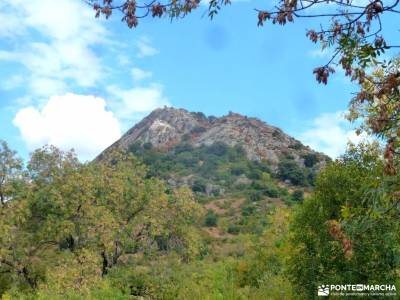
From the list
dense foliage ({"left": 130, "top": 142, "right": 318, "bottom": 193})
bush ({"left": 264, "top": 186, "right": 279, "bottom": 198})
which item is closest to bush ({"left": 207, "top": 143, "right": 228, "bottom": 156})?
dense foliage ({"left": 130, "top": 142, "right": 318, "bottom": 193})

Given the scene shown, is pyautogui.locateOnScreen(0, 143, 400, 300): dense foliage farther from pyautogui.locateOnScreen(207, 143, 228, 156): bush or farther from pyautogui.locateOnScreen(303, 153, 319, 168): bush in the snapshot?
pyautogui.locateOnScreen(207, 143, 228, 156): bush

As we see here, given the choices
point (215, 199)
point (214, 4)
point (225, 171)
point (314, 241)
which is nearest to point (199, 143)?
point (225, 171)

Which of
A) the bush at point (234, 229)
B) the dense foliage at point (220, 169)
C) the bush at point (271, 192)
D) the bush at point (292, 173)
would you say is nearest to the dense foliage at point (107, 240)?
the bush at point (234, 229)

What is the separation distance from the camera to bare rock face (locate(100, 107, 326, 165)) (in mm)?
100625

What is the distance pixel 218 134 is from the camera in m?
110

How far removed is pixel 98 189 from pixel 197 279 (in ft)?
25.4

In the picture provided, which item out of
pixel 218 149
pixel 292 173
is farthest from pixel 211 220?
pixel 218 149

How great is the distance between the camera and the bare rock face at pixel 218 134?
10062cm

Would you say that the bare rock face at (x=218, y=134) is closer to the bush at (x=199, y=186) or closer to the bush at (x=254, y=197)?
the bush at (x=199, y=186)

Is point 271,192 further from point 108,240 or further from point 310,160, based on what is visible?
point 108,240

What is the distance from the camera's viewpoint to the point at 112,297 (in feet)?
67.3

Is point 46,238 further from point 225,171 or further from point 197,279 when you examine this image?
point 225,171

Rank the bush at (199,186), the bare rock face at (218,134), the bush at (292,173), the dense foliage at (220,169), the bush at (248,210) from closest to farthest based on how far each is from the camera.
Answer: the bush at (248,210), the bush at (199,186), the dense foliage at (220,169), the bush at (292,173), the bare rock face at (218,134)

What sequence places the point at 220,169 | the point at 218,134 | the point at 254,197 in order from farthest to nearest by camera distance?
the point at 218,134, the point at 220,169, the point at 254,197
